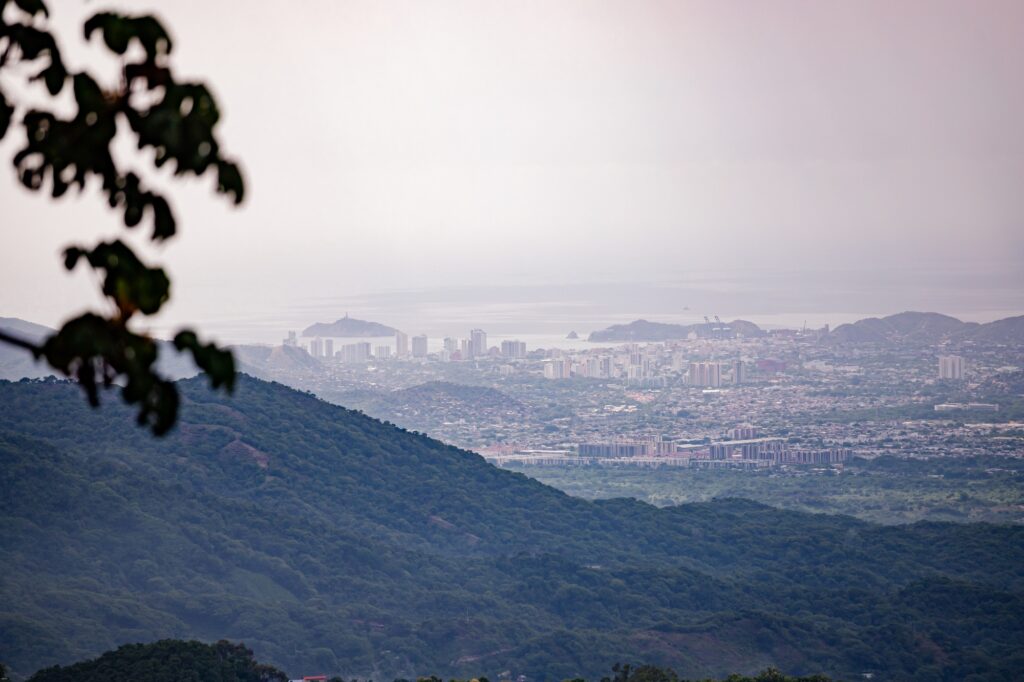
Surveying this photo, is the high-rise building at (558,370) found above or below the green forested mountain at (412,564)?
above

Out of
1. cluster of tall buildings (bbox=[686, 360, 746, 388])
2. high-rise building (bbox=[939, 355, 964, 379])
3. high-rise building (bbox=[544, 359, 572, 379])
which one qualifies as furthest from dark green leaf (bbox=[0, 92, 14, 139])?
high-rise building (bbox=[544, 359, 572, 379])

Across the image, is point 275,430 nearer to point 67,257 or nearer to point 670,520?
point 670,520

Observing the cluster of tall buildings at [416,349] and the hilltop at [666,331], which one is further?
the hilltop at [666,331]

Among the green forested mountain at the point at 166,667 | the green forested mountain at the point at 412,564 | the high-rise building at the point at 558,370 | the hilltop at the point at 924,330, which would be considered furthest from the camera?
the hilltop at the point at 924,330

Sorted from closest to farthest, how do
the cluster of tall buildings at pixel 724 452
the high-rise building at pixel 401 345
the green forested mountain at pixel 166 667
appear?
the green forested mountain at pixel 166 667
the cluster of tall buildings at pixel 724 452
the high-rise building at pixel 401 345

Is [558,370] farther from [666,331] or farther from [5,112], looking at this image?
[5,112]

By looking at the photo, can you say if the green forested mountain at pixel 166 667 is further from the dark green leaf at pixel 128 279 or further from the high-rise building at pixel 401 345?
the high-rise building at pixel 401 345

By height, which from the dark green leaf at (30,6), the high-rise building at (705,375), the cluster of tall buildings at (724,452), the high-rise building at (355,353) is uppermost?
the dark green leaf at (30,6)

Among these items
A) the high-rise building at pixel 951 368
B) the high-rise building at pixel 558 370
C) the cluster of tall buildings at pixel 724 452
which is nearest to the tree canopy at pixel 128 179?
the cluster of tall buildings at pixel 724 452
